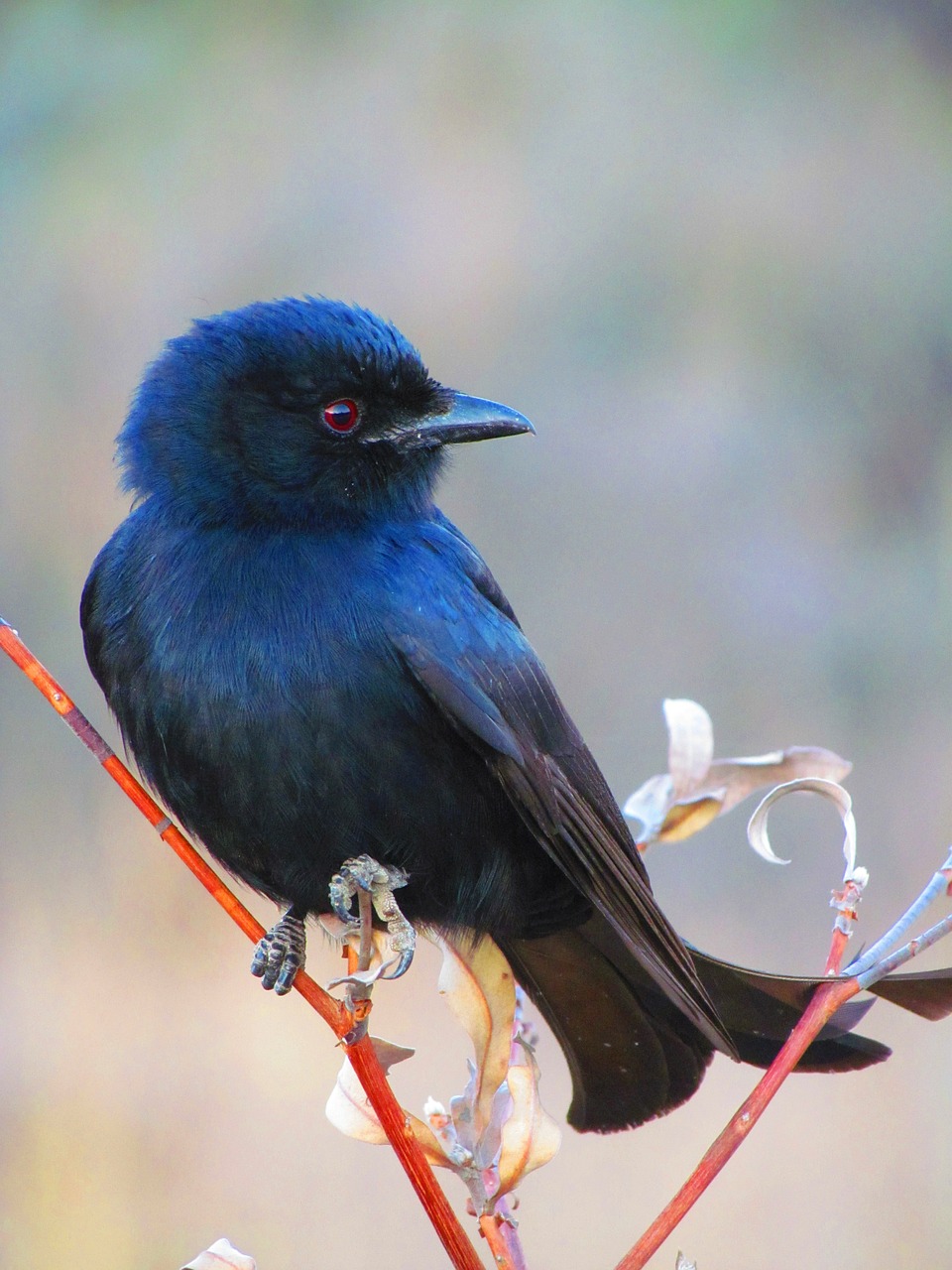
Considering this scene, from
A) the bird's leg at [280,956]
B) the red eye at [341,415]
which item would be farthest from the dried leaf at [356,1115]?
the red eye at [341,415]

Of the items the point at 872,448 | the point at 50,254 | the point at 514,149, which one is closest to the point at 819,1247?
the point at 872,448

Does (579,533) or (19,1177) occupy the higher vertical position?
(579,533)

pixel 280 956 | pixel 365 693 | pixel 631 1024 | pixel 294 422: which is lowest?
pixel 631 1024

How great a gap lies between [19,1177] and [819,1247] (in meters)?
2.06

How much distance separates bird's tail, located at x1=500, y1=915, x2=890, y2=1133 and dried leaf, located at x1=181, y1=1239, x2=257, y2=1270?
2.66ft

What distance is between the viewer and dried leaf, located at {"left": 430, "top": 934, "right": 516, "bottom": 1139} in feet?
5.14

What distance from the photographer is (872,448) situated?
13.2 feet

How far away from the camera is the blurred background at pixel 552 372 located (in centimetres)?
Result: 381

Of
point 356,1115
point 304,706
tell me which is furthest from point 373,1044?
point 304,706

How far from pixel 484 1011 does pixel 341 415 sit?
0.92 meters

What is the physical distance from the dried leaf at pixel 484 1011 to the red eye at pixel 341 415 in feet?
2.61

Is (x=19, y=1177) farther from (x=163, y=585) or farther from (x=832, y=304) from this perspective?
(x=832, y=304)

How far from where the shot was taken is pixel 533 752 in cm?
202

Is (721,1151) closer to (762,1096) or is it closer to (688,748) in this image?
(762,1096)
